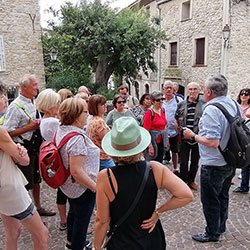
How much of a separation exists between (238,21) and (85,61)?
8.65m

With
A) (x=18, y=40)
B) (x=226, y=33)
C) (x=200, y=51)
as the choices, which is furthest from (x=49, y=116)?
(x=200, y=51)

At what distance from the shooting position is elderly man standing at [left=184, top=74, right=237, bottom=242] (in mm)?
2629

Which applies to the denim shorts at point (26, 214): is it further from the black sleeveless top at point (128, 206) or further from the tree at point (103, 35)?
the tree at point (103, 35)

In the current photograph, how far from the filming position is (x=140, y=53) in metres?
14.7

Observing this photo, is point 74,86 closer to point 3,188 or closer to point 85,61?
point 85,61

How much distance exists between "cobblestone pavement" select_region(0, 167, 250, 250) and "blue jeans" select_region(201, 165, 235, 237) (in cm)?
24

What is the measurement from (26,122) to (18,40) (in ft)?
35.7

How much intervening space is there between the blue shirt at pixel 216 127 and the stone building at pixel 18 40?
36.7 ft

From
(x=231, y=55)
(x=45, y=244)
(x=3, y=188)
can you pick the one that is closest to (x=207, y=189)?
(x=45, y=244)

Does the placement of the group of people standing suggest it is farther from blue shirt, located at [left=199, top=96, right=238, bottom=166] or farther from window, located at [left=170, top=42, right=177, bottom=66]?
window, located at [left=170, top=42, right=177, bottom=66]

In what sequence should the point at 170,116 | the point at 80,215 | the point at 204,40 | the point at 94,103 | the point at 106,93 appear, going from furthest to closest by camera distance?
1. the point at 204,40
2. the point at 106,93
3. the point at 170,116
4. the point at 94,103
5. the point at 80,215

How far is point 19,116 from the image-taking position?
9.95 feet

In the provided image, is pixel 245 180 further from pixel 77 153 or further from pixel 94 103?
pixel 77 153

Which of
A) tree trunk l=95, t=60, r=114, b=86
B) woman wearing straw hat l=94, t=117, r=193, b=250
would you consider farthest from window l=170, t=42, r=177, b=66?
woman wearing straw hat l=94, t=117, r=193, b=250
